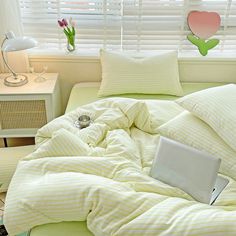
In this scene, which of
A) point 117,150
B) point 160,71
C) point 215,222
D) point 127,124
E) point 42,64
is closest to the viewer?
point 215,222

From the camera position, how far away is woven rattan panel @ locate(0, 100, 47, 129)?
2193mm

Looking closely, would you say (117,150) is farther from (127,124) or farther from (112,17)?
(112,17)

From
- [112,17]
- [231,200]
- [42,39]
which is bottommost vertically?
[231,200]

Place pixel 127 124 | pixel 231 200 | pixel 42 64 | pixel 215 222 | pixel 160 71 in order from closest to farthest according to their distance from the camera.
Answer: pixel 215 222 → pixel 231 200 → pixel 127 124 → pixel 160 71 → pixel 42 64

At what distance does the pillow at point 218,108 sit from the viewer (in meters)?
1.54

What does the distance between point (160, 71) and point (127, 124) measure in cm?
63

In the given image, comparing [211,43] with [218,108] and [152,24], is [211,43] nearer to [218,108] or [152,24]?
[152,24]

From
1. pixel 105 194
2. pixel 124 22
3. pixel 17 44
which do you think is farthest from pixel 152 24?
pixel 105 194

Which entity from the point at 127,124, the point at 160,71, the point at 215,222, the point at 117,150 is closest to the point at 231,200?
the point at 215,222

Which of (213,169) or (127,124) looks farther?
(127,124)

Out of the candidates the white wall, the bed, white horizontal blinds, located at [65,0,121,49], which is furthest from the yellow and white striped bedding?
white horizontal blinds, located at [65,0,121,49]

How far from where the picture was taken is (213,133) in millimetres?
1621

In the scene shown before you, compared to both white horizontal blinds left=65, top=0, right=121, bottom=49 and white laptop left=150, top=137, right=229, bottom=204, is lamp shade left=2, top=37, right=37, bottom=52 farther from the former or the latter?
white laptop left=150, top=137, right=229, bottom=204

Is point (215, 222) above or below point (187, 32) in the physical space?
below
